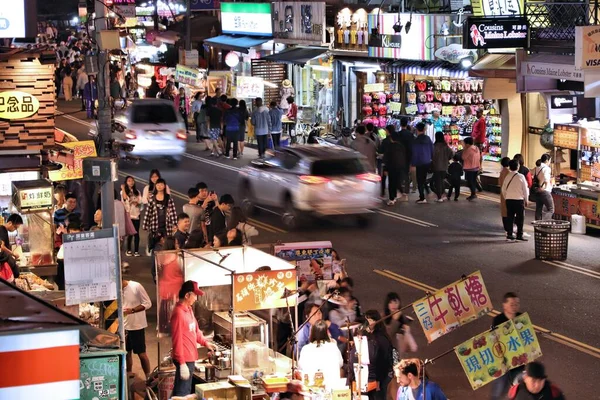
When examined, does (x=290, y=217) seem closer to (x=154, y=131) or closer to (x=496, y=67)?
(x=496, y=67)

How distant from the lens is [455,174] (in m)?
27.0

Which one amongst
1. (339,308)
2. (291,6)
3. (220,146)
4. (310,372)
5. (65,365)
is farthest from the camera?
(291,6)

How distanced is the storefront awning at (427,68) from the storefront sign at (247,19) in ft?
22.0

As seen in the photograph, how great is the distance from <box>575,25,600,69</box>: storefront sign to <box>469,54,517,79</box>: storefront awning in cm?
591

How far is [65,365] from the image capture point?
6086 millimetres

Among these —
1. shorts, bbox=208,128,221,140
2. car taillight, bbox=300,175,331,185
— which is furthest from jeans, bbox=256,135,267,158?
car taillight, bbox=300,175,331,185

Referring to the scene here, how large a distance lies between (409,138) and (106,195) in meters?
13.3

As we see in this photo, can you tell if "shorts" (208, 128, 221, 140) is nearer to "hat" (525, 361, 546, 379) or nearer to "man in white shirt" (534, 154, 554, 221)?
"man in white shirt" (534, 154, 554, 221)

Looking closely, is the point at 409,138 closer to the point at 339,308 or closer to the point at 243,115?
the point at 243,115

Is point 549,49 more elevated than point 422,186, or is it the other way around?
point 549,49

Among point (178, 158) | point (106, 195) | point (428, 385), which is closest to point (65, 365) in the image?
point (428, 385)

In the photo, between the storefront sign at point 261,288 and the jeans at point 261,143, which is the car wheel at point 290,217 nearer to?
the jeans at point 261,143

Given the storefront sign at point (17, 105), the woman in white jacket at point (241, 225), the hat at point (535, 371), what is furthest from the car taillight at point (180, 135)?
the hat at point (535, 371)

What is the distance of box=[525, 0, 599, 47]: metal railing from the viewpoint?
26.4 meters
